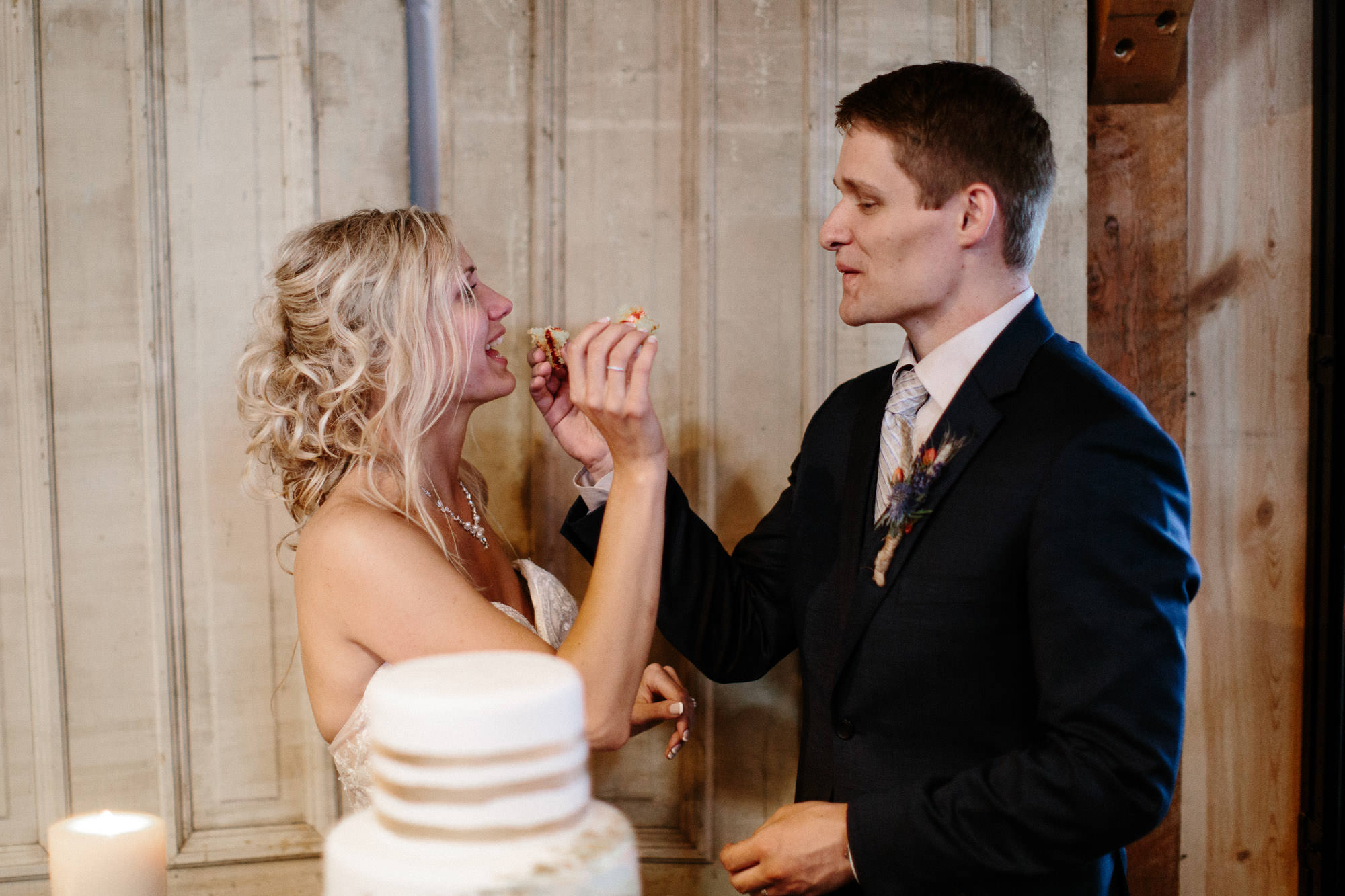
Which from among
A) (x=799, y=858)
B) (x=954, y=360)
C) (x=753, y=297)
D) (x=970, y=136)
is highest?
(x=970, y=136)

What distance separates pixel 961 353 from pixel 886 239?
0.23m

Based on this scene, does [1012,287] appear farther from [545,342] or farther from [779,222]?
[545,342]

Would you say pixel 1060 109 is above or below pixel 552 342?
above

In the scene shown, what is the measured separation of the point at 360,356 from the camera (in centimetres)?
168

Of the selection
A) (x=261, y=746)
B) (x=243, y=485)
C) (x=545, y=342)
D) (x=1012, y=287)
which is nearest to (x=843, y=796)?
(x=1012, y=287)

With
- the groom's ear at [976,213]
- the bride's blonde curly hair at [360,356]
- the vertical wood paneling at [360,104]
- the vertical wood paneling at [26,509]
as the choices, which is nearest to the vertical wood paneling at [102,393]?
the vertical wood paneling at [26,509]

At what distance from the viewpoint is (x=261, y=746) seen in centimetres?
224

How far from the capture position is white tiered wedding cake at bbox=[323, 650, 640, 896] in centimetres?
59

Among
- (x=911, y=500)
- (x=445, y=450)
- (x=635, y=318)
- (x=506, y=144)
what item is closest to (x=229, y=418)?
(x=445, y=450)

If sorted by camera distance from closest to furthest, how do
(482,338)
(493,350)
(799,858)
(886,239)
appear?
1. (799,858)
2. (886,239)
3. (482,338)
4. (493,350)

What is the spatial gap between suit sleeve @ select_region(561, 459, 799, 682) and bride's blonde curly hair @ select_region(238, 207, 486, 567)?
376 mm

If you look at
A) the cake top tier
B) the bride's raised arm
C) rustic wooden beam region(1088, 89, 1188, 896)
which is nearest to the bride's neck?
the bride's raised arm

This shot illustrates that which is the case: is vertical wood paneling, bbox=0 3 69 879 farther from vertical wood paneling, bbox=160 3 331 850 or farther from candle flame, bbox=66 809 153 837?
candle flame, bbox=66 809 153 837

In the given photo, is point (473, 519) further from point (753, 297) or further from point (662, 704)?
point (753, 297)
